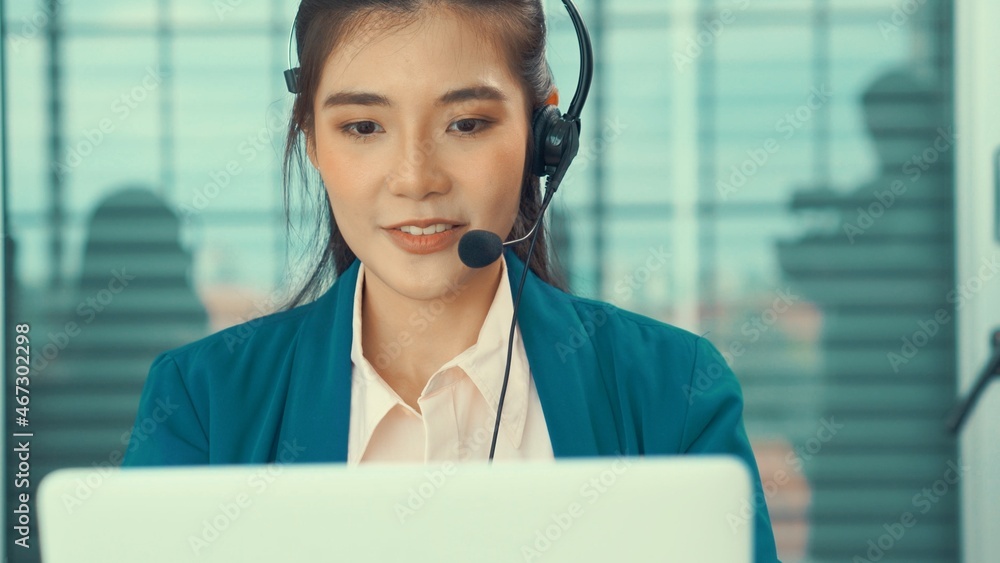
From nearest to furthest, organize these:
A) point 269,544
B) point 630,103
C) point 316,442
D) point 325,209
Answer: point 269,544, point 316,442, point 325,209, point 630,103

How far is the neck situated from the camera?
3.98 feet

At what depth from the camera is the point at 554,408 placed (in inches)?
43.8

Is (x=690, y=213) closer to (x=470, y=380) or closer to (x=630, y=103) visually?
(x=630, y=103)

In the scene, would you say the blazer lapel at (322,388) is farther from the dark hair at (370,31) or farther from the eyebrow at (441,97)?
the eyebrow at (441,97)

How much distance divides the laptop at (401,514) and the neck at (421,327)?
0.66m

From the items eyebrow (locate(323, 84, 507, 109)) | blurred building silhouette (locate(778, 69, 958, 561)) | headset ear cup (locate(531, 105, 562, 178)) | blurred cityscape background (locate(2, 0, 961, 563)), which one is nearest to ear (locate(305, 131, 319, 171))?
eyebrow (locate(323, 84, 507, 109))

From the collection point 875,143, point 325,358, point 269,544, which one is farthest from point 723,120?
point 269,544

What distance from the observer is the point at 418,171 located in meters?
1.05

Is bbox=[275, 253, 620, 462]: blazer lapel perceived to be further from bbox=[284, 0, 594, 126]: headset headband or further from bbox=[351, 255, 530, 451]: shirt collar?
bbox=[284, 0, 594, 126]: headset headband

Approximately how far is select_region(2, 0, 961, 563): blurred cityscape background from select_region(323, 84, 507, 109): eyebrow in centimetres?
143

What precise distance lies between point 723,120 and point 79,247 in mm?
1694

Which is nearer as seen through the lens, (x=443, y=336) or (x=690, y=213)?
(x=443, y=336)

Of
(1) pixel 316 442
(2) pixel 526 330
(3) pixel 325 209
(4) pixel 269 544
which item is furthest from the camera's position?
(3) pixel 325 209

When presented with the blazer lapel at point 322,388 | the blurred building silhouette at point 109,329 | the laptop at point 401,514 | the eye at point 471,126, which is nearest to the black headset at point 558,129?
the eye at point 471,126
